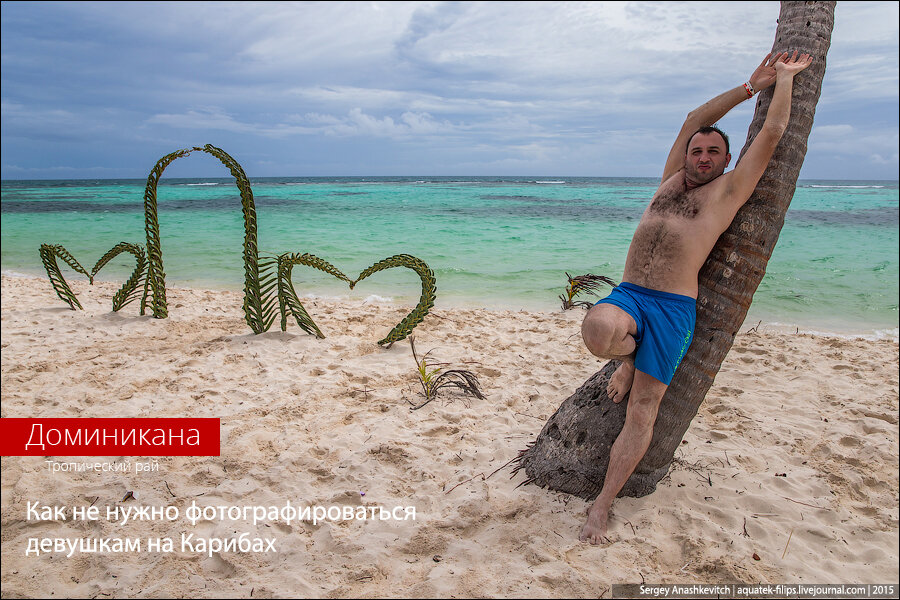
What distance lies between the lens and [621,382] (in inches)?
98.3

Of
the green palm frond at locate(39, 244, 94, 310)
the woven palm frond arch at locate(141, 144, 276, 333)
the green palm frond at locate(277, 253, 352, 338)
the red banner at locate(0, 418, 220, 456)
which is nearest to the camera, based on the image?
the red banner at locate(0, 418, 220, 456)

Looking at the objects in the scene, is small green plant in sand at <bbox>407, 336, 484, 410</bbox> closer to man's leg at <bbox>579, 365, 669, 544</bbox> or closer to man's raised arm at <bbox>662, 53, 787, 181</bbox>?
man's leg at <bbox>579, 365, 669, 544</bbox>

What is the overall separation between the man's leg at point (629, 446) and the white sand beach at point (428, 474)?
0.32ft

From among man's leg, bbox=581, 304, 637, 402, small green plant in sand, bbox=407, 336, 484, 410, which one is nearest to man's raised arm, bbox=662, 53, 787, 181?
man's leg, bbox=581, 304, 637, 402

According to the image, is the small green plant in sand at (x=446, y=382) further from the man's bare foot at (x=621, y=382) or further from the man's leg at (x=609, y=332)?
the man's leg at (x=609, y=332)

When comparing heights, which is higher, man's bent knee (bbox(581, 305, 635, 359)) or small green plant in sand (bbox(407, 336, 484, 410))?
man's bent knee (bbox(581, 305, 635, 359))

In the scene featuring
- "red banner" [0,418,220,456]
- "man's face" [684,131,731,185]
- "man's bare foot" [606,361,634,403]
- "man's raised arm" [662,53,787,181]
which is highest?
"man's raised arm" [662,53,787,181]

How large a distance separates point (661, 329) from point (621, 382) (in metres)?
0.39

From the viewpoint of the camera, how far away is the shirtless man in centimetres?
218

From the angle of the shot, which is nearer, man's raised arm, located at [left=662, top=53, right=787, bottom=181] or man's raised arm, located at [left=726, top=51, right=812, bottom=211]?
man's raised arm, located at [left=726, top=51, right=812, bottom=211]

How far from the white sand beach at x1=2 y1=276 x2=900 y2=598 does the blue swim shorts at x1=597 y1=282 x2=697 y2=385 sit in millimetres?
828

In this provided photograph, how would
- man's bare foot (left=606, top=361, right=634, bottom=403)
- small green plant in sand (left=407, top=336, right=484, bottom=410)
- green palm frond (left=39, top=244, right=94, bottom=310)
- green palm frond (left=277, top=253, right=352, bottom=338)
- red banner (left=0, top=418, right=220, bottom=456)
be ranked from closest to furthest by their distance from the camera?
man's bare foot (left=606, top=361, right=634, bottom=403) → red banner (left=0, top=418, right=220, bottom=456) → small green plant in sand (left=407, top=336, right=484, bottom=410) → green palm frond (left=277, top=253, right=352, bottom=338) → green palm frond (left=39, top=244, right=94, bottom=310)

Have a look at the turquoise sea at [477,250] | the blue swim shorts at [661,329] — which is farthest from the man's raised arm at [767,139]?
the turquoise sea at [477,250]

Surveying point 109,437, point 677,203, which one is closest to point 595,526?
point 677,203
